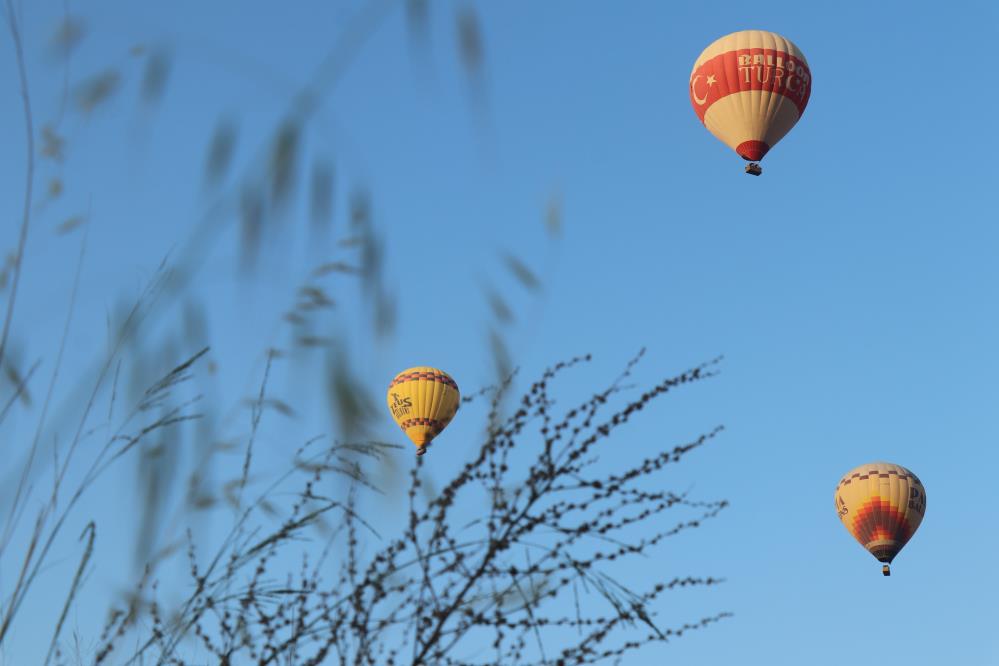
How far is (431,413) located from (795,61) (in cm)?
1527

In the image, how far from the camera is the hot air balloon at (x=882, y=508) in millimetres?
42906

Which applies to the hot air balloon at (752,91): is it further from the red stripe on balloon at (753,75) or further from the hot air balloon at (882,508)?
the hot air balloon at (882,508)

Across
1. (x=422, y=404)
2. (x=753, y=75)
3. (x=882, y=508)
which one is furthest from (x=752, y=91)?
(x=882, y=508)

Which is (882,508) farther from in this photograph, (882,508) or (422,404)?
(422,404)

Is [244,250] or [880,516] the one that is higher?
[880,516]

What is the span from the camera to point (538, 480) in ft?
10.9

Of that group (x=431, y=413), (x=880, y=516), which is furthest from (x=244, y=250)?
(x=880, y=516)

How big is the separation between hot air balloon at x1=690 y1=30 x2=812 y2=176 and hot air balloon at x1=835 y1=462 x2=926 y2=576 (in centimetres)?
1470

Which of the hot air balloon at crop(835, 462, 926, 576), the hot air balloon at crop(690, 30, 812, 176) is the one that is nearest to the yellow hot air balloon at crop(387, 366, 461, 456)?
the hot air balloon at crop(690, 30, 812, 176)

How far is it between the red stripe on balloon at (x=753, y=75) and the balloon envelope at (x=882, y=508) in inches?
594

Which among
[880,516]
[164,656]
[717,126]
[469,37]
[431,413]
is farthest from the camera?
[880,516]

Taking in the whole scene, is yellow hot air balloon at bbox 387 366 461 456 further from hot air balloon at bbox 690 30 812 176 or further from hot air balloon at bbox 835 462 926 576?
hot air balloon at bbox 835 462 926 576

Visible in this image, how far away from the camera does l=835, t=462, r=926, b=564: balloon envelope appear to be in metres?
42.9

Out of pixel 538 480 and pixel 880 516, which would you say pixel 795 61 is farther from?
pixel 538 480
